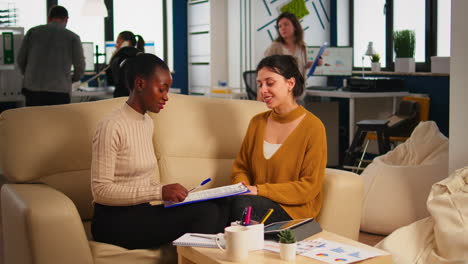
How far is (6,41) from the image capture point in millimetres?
6316

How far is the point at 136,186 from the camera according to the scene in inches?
104

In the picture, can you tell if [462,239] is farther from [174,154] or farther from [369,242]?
[174,154]

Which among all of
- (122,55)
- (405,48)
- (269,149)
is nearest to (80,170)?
(269,149)

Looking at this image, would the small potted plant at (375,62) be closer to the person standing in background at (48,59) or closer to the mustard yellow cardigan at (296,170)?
the person standing in background at (48,59)

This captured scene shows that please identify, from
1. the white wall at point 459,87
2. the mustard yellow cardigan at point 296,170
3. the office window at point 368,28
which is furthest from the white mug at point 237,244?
the office window at point 368,28

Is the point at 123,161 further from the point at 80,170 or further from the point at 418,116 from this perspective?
the point at 418,116

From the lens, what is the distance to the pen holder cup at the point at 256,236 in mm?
2186

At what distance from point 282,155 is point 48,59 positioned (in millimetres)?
3280

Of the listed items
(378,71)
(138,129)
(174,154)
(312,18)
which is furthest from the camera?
(312,18)

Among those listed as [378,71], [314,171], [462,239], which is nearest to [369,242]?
[462,239]

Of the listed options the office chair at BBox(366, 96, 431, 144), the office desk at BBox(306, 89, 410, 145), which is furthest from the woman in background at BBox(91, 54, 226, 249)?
the office desk at BBox(306, 89, 410, 145)

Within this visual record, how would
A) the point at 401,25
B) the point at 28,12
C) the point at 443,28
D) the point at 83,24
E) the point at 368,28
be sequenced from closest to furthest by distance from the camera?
the point at 443,28
the point at 401,25
the point at 368,28
the point at 28,12
the point at 83,24

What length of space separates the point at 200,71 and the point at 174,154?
5.47 meters

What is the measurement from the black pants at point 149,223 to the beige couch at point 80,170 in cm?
5
